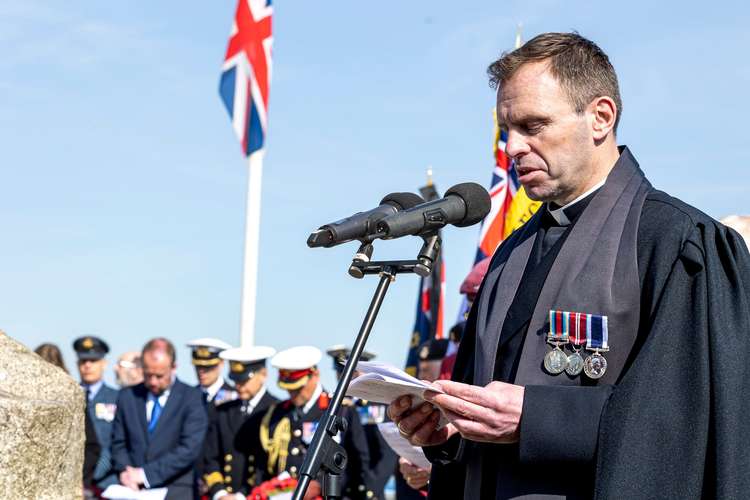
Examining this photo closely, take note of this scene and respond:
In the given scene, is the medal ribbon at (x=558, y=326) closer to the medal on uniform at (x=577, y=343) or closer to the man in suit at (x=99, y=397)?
the medal on uniform at (x=577, y=343)

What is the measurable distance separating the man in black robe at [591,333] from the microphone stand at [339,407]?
25 centimetres

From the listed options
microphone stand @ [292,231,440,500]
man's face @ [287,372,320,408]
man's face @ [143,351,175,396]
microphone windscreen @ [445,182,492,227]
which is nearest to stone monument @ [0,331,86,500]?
microphone stand @ [292,231,440,500]

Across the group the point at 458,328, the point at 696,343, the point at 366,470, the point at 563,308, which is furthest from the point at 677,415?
the point at 366,470

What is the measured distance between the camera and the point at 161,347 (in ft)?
33.9

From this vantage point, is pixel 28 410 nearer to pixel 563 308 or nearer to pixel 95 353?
pixel 563 308

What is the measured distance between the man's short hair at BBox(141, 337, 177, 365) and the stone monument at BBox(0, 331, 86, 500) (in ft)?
19.7

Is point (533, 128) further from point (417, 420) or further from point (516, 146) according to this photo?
point (417, 420)

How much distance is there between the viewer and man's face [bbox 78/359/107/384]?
36.5 feet

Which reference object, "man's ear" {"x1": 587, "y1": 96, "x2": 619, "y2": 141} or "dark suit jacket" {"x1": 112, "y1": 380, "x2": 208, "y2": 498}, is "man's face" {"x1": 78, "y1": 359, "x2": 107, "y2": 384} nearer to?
"dark suit jacket" {"x1": 112, "y1": 380, "x2": 208, "y2": 498}

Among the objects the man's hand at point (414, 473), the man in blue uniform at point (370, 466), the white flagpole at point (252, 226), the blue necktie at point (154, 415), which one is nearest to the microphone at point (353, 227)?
the man's hand at point (414, 473)

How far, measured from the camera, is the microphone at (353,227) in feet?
10.0

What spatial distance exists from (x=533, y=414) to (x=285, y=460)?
649 centimetres

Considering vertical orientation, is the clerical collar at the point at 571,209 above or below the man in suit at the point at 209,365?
above

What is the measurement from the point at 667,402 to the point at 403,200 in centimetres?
91
